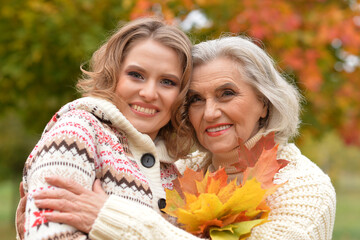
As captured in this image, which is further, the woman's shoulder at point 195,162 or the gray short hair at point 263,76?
the woman's shoulder at point 195,162

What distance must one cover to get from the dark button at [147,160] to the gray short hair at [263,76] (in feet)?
2.56

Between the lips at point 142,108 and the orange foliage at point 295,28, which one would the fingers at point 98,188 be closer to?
the lips at point 142,108

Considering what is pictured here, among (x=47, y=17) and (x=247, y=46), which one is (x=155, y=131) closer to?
(x=247, y=46)

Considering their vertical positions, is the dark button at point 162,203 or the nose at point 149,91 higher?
the nose at point 149,91

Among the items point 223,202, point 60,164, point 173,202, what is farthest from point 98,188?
point 223,202

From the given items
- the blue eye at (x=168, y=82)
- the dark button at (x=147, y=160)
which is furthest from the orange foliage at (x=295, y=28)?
the dark button at (x=147, y=160)

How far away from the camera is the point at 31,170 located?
87.2 inches

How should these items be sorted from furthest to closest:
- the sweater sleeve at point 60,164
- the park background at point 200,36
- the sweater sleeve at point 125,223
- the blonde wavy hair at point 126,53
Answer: the park background at point 200,36, the blonde wavy hair at point 126,53, the sweater sleeve at point 125,223, the sweater sleeve at point 60,164

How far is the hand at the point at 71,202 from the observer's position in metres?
2.06

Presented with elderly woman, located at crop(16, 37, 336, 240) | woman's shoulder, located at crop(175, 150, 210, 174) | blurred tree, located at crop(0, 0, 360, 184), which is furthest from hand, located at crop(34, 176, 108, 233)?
blurred tree, located at crop(0, 0, 360, 184)

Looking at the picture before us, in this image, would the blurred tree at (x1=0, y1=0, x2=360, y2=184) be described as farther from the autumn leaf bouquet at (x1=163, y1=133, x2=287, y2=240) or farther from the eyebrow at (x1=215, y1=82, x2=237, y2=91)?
the autumn leaf bouquet at (x1=163, y1=133, x2=287, y2=240)

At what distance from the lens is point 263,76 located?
3.14 metres

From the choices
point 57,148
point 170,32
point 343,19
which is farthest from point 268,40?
point 57,148

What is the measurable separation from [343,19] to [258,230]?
3.79 metres
